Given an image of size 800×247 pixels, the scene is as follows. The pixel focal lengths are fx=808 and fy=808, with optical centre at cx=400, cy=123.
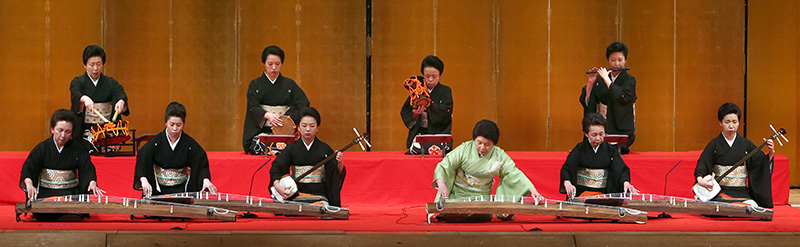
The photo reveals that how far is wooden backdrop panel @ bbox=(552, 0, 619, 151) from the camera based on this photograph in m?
8.96

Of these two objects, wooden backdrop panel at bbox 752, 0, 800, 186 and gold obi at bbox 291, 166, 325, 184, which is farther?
wooden backdrop panel at bbox 752, 0, 800, 186

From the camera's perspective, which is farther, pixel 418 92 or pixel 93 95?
pixel 418 92

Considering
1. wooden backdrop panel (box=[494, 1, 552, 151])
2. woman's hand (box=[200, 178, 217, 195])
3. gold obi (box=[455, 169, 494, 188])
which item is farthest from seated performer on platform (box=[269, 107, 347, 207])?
wooden backdrop panel (box=[494, 1, 552, 151])

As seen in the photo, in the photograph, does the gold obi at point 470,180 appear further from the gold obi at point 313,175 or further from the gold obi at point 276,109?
the gold obi at point 276,109

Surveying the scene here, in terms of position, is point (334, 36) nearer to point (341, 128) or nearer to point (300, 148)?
point (341, 128)

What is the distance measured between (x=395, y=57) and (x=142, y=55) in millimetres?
2774

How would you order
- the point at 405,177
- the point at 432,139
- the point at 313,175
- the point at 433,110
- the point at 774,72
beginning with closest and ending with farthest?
the point at 313,175 → the point at 405,177 → the point at 432,139 → the point at 433,110 → the point at 774,72

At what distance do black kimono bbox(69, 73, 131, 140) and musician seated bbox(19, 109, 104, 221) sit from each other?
160 cm

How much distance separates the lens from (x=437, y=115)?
730cm

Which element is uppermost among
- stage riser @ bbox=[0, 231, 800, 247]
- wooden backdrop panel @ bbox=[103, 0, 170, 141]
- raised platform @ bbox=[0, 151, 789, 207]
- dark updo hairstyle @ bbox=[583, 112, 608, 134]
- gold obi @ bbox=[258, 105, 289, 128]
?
wooden backdrop panel @ bbox=[103, 0, 170, 141]

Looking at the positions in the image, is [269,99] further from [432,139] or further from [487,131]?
[487,131]

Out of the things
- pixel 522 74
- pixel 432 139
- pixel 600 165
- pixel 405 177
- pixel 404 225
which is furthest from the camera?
pixel 522 74

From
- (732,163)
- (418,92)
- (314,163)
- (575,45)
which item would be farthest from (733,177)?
(575,45)

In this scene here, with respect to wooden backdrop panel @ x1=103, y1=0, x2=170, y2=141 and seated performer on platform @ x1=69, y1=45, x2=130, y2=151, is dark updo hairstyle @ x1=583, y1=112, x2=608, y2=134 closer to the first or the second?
seated performer on platform @ x1=69, y1=45, x2=130, y2=151
